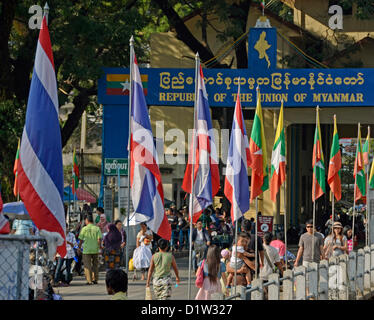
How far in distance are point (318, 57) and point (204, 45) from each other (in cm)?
486

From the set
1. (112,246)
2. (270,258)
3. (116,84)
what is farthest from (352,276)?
(116,84)

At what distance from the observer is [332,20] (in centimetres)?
3834

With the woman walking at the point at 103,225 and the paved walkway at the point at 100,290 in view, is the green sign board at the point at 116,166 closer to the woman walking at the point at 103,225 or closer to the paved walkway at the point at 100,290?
the woman walking at the point at 103,225

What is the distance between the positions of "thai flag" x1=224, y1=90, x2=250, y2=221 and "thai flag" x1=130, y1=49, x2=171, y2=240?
10.0ft

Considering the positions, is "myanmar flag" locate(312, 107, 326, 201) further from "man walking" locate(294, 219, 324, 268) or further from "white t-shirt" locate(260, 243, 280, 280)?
"white t-shirt" locate(260, 243, 280, 280)

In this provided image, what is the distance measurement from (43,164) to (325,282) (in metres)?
6.96

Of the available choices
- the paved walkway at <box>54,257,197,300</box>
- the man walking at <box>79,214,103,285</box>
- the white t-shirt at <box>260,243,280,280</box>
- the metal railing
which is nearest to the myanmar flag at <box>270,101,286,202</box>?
the paved walkway at <box>54,257,197,300</box>

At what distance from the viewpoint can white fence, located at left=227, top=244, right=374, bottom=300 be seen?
36.8ft

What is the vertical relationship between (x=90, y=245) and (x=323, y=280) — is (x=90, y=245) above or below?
above

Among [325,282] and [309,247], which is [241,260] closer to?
[325,282]

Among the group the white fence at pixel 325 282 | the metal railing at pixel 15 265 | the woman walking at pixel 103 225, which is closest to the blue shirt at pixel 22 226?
the woman walking at pixel 103 225

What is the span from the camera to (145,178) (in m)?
13.1

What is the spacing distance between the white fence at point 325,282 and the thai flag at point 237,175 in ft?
5.13

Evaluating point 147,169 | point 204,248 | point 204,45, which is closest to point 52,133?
point 147,169
